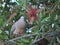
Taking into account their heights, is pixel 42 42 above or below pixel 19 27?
below

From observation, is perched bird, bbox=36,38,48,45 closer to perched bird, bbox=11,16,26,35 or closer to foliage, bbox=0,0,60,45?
foliage, bbox=0,0,60,45

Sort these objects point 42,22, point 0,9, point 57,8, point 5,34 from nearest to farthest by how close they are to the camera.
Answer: point 42,22, point 57,8, point 5,34, point 0,9

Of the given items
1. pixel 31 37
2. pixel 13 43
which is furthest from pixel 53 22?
pixel 13 43

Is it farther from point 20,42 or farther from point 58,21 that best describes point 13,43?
point 58,21

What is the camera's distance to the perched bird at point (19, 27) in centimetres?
182

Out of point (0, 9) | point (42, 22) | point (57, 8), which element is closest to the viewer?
point (42, 22)

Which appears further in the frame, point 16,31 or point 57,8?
point 16,31

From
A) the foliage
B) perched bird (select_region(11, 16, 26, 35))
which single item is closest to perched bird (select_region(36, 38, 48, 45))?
the foliage

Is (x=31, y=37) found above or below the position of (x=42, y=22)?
below

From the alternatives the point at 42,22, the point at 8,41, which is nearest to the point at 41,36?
the point at 42,22

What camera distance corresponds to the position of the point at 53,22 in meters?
1.68

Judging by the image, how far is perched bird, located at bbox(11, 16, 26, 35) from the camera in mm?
1818

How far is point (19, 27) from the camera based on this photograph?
189cm

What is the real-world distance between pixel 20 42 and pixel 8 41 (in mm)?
98
